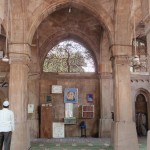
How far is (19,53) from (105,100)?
283 inches

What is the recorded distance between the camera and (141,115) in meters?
16.6

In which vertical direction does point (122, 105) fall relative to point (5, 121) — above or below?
above

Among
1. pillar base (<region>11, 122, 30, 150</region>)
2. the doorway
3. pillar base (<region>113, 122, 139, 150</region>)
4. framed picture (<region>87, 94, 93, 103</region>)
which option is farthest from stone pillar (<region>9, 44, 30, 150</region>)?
the doorway

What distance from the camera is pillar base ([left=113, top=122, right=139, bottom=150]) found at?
997 cm

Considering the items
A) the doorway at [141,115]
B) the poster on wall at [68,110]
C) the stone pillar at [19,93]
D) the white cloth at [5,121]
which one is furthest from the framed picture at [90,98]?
the white cloth at [5,121]

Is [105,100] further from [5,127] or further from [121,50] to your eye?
[5,127]

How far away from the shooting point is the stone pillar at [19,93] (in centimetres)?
961

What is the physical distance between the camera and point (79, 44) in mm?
16891

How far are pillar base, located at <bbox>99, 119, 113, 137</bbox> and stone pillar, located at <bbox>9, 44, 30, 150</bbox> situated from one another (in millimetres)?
6130

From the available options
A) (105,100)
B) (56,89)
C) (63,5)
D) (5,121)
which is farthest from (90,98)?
(5,121)

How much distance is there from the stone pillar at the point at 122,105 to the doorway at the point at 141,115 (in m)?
6.44

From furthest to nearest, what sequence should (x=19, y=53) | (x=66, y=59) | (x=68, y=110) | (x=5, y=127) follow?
(x=66, y=59)
(x=68, y=110)
(x=19, y=53)
(x=5, y=127)

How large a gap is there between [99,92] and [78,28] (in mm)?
4121

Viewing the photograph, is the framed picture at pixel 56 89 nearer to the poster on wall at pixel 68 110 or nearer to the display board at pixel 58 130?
the poster on wall at pixel 68 110
